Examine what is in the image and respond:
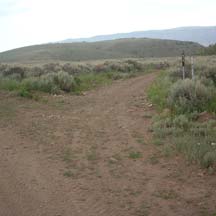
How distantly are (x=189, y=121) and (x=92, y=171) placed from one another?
13.0ft

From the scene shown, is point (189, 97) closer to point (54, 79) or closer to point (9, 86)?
point (9, 86)

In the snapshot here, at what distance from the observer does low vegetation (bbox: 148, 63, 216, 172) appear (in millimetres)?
8333

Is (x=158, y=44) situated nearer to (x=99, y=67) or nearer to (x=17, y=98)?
(x=99, y=67)

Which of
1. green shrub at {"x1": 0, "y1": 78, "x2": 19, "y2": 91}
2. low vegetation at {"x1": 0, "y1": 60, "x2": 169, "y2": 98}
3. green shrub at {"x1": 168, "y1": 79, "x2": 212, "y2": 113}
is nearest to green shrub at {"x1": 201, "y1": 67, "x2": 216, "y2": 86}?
green shrub at {"x1": 168, "y1": 79, "x2": 212, "y2": 113}

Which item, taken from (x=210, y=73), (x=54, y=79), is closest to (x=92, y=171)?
(x=210, y=73)

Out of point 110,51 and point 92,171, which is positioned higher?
point 110,51

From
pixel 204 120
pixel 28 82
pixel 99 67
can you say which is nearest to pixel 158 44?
pixel 99 67

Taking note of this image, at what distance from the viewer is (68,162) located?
8.30 metres

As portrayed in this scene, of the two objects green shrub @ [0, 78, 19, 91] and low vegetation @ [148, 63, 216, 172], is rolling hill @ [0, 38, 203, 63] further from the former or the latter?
low vegetation @ [148, 63, 216, 172]

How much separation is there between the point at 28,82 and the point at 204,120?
9.84 meters

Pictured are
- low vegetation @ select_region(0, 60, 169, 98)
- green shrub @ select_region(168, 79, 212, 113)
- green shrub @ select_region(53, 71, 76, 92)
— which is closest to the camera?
green shrub @ select_region(168, 79, 212, 113)

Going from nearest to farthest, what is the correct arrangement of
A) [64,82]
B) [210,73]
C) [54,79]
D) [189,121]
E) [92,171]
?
[92,171] < [189,121] < [210,73] < [64,82] < [54,79]

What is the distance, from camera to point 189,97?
42.7 ft

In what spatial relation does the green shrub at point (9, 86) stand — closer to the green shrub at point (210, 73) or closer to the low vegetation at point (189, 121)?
the low vegetation at point (189, 121)
